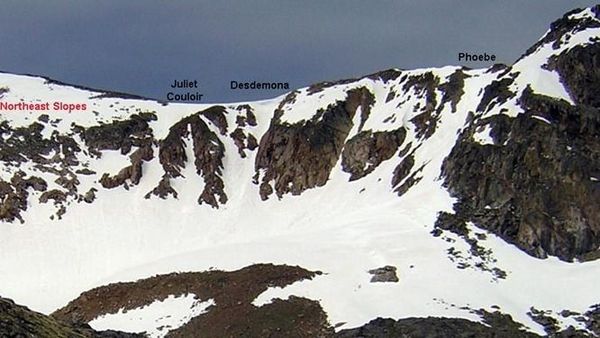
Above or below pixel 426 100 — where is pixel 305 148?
below

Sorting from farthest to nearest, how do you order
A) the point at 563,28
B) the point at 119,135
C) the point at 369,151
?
the point at 119,135, the point at 369,151, the point at 563,28

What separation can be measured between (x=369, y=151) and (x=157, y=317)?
51795 millimetres

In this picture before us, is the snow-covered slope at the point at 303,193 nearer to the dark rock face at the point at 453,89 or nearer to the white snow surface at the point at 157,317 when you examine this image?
the dark rock face at the point at 453,89

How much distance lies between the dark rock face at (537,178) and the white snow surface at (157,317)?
26.7 metres

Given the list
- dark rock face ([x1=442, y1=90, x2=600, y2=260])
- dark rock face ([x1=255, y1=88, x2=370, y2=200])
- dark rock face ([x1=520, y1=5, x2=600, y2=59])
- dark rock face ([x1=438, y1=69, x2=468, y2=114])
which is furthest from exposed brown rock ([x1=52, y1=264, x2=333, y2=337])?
dark rock face ([x1=520, y1=5, x2=600, y2=59])

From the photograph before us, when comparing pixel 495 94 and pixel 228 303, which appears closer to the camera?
pixel 228 303

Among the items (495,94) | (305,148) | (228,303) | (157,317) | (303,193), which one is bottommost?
(157,317)

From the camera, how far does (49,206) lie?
342 ft

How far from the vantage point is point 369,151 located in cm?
10762

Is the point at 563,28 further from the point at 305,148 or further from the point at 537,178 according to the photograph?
the point at 305,148

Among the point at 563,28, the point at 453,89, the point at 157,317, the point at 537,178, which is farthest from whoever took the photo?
the point at 453,89

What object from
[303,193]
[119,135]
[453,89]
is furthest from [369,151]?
[119,135]

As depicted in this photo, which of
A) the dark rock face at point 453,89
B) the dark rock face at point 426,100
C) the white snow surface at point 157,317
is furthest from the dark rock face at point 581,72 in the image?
the white snow surface at point 157,317

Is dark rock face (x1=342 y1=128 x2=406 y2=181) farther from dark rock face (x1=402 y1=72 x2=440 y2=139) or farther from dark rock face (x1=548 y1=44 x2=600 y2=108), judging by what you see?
dark rock face (x1=548 y1=44 x2=600 y2=108)
